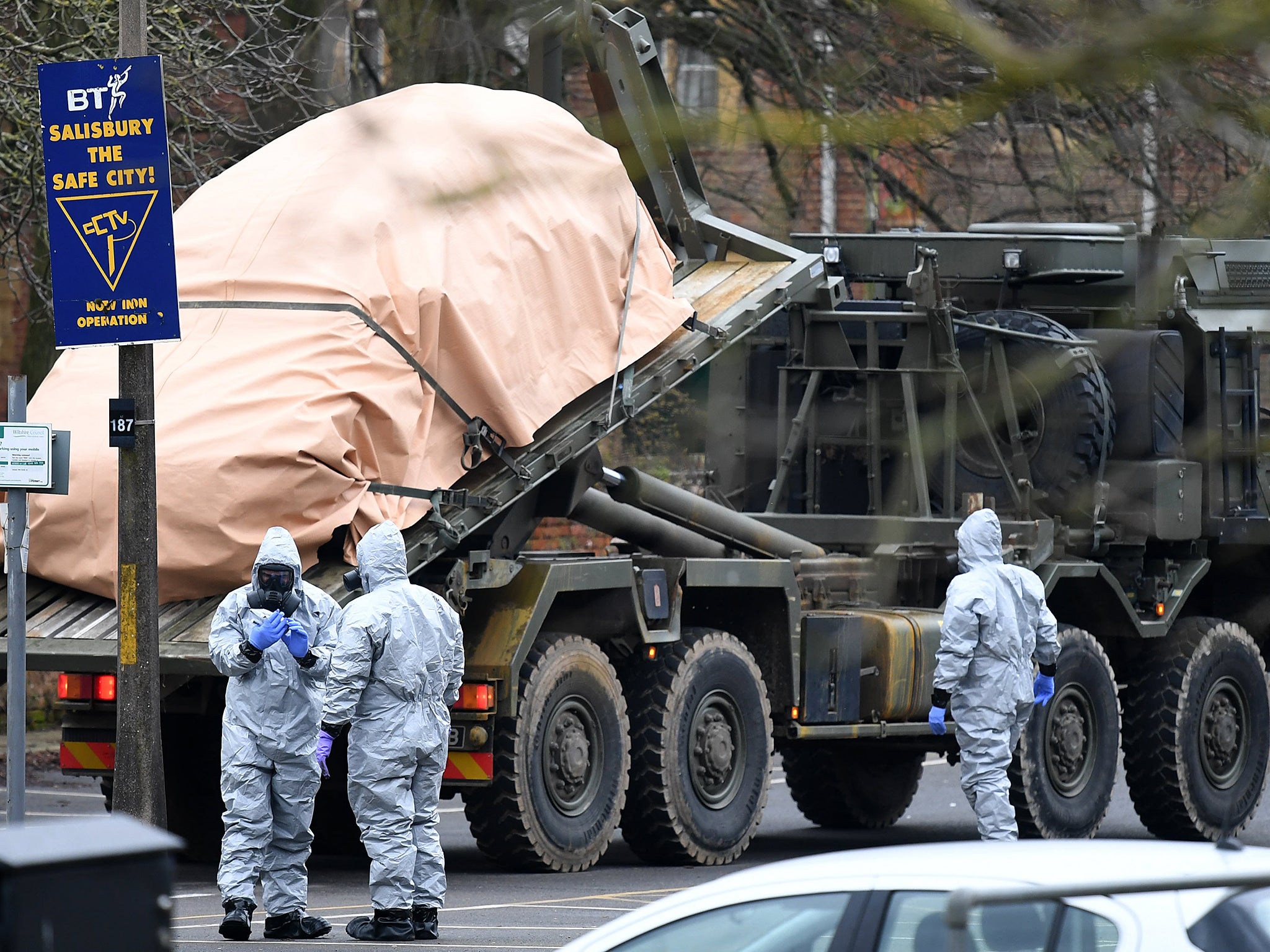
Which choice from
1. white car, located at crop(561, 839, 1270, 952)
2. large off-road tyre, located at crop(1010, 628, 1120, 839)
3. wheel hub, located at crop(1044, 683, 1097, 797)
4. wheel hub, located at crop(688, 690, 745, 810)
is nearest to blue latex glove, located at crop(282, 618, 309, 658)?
wheel hub, located at crop(688, 690, 745, 810)

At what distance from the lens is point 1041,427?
1279 centimetres

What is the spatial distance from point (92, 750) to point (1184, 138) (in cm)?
901

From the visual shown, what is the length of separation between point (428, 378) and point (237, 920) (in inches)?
113

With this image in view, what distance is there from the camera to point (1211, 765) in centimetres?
1421

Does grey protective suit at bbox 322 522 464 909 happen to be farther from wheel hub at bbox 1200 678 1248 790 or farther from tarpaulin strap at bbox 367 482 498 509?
wheel hub at bbox 1200 678 1248 790

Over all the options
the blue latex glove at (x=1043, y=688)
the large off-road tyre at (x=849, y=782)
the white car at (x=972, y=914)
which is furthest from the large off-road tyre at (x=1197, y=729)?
the white car at (x=972, y=914)

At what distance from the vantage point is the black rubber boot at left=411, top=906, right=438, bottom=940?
8.88 metres

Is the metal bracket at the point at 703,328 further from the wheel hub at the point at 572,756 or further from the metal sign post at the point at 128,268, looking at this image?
the metal sign post at the point at 128,268

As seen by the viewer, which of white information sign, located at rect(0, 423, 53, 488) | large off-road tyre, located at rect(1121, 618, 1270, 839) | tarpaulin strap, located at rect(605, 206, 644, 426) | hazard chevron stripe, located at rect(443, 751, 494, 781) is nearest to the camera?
white information sign, located at rect(0, 423, 53, 488)

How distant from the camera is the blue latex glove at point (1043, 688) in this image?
38.2ft

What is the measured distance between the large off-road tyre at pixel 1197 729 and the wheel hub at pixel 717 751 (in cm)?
307

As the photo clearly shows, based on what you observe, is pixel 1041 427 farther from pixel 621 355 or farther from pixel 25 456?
pixel 25 456

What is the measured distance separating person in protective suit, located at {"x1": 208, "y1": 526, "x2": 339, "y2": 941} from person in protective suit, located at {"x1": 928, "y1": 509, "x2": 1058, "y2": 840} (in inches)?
131

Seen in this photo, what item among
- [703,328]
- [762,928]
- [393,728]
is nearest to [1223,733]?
[703,328]
